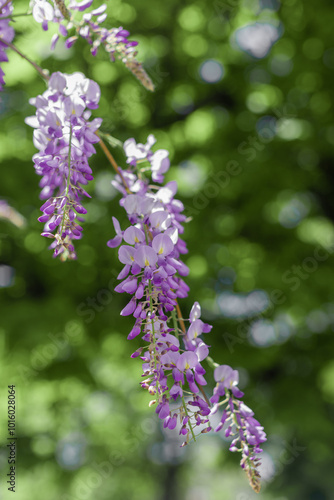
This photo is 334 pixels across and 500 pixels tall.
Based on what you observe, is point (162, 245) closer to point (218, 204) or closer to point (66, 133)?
point (66, 133)

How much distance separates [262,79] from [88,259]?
98.7 inches

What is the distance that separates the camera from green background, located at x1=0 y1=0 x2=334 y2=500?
412cm

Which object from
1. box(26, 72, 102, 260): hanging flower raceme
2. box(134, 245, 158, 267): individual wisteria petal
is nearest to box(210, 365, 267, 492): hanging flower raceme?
box(134, 245, 158, 267): individual wisteria petal

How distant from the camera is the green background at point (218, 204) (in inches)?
162

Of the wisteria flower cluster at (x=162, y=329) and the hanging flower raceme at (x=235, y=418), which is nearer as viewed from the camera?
the wisteria flower cluster at (x=162, y=329)

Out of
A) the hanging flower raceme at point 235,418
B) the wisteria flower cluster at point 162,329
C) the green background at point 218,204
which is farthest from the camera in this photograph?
the green background at point 218,204

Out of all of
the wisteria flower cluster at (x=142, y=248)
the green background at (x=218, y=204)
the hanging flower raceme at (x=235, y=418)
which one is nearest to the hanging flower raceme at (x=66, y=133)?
the wisteria flower cluster at (x=142, y=248)

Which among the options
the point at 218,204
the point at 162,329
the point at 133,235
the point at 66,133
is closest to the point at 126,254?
the point at 133,235

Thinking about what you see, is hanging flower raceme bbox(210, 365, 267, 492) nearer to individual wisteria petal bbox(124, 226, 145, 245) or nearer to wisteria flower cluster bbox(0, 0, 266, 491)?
wisteria flower cluster bbox(0, 0, 266, 491)

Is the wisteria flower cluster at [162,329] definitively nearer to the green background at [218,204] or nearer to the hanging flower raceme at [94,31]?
the hanging flower raceme at [94,31]

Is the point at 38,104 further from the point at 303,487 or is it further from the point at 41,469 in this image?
Result: the point at 303,487

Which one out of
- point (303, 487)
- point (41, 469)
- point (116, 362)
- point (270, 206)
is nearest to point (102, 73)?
point (270, 206)

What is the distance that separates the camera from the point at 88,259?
14.4ft

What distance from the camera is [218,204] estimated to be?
179 inches
